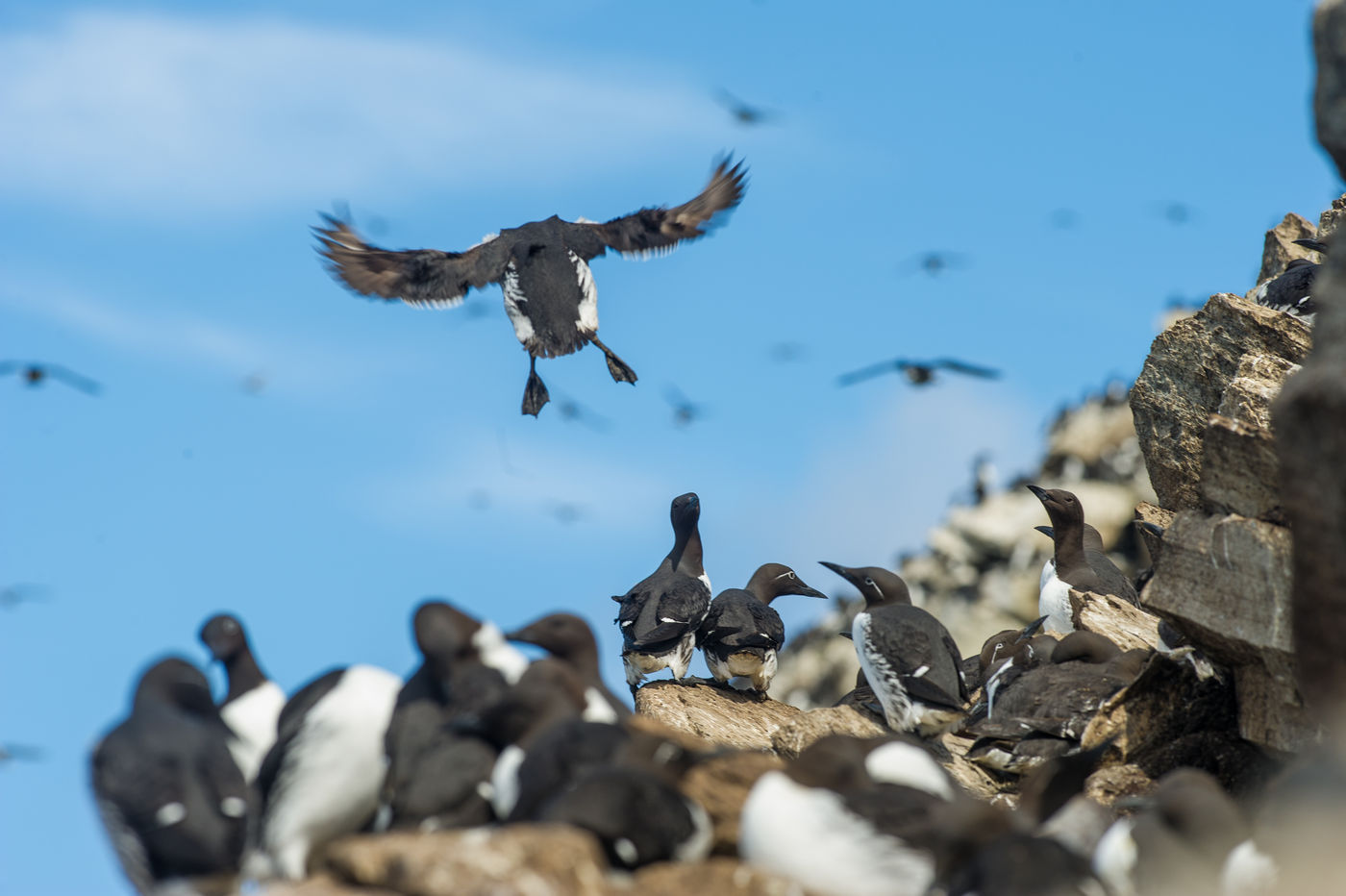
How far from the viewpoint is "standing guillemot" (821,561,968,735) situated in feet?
30.8

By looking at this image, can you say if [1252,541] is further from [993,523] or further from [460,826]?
[993,523]

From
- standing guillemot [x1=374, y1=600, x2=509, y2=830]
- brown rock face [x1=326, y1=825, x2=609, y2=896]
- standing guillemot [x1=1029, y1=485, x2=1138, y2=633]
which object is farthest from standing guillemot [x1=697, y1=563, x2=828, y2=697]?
brown rock face [x1=326, y1=825, x2=609, y2=896]

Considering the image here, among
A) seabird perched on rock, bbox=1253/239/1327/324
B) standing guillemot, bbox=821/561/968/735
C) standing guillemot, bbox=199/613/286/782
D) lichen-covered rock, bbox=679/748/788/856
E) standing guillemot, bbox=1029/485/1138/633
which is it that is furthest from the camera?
standing guillemot, bbox=1029/485/1138/633

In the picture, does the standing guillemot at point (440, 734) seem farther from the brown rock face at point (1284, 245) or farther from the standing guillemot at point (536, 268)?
the brown rock face at point (1284, 245)

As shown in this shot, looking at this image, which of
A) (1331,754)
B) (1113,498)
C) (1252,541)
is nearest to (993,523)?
(1113,498)

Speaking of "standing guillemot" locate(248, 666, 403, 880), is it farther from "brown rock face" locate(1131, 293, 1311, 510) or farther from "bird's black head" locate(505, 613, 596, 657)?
"brown rock face" locate(1131, 293, 1311, 510)

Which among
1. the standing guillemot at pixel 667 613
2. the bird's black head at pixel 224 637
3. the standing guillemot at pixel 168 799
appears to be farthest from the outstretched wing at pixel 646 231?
the standing guillemot at pixel 168 799

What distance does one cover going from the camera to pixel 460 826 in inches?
242

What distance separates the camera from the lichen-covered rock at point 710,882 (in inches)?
217

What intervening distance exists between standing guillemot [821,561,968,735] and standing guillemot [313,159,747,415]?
13.8 feet

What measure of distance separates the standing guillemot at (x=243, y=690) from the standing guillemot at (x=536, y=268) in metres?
5.29

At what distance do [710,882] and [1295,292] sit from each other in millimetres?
7179

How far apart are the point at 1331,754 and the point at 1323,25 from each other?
3.19m

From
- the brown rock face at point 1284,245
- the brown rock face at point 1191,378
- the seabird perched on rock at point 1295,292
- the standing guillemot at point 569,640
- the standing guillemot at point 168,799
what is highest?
the brown rock face at point 1284,245
